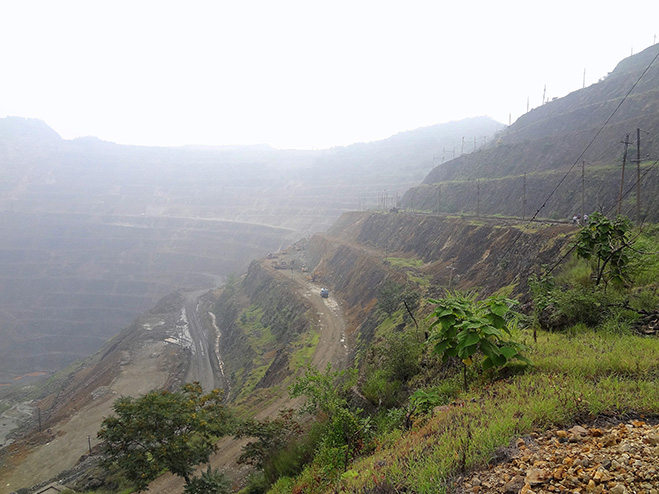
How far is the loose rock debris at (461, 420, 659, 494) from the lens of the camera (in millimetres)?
3074

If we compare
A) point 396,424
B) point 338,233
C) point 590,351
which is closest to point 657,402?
point 590,351

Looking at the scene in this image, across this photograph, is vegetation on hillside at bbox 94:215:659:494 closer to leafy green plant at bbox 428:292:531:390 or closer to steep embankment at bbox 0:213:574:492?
leafy green plant at bbox 428:292:531:390

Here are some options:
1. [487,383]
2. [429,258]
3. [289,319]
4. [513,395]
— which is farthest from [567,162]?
[513,395]

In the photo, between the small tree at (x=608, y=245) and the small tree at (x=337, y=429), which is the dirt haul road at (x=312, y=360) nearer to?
the small tree at (x=337, y=429)

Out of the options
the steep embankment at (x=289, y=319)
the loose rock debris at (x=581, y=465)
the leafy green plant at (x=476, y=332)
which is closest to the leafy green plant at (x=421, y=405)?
the leafy green plant at (x=476, y=332)

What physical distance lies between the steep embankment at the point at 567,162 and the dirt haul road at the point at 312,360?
2892 centimetres

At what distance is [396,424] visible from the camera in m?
7.30

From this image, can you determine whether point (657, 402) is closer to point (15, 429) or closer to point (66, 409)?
point (66, 409)

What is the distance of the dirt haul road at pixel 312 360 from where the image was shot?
68.8ft

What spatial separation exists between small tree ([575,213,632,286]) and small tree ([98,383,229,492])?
16.0 m

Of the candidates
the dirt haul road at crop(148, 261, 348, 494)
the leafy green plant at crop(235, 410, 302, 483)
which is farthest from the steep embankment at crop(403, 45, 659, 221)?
the leafy green plant at crop(235, 410, 302, 483)

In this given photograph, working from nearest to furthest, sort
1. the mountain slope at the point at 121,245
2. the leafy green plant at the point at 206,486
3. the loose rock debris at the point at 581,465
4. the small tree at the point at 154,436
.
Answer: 1. the loose rock debris at the point at 581,465
2. the small tree at the point at 154,436
3. the leafy green plant at the point at 206,486
4. the mountain slope at the point at 121,245

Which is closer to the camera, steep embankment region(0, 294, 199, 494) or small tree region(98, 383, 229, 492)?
small tree region(98, 383, 229, 492)

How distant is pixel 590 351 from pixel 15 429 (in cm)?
6573
